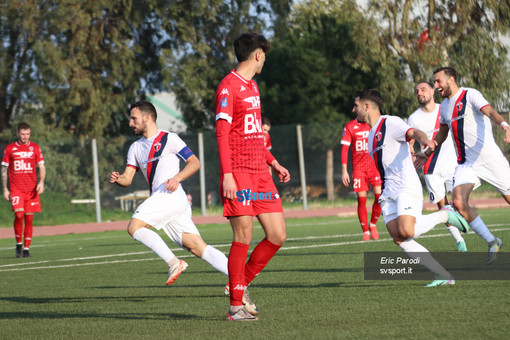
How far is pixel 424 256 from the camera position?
23.5 ft

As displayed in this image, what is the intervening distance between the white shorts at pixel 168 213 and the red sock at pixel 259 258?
1.40m

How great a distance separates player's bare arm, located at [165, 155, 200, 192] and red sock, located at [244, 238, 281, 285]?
43.2 inches

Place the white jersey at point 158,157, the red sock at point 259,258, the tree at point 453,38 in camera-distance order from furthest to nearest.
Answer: the tree at point 453,38 → the white jersey at point 158,157 → the red sock at point 259,258

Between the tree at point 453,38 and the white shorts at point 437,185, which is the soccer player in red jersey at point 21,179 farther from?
the tree at point 453,38

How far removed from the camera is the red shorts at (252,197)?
5.94 m

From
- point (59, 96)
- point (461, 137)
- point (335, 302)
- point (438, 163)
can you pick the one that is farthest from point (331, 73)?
point (335, 302)

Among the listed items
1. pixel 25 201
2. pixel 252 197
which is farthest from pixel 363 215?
pixel 252 197

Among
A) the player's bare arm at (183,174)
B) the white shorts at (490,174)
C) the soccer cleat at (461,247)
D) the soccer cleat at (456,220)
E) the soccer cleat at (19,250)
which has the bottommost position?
the soccer cleat at (19,250)

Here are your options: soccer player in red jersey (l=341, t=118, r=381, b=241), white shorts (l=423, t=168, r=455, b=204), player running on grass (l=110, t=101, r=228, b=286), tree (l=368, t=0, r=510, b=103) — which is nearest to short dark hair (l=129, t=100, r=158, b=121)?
player running on grass (l=110, t=101, r=228, b=286)

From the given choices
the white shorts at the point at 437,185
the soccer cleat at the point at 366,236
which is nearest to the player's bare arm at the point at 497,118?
the white shorts at the point at 437,185

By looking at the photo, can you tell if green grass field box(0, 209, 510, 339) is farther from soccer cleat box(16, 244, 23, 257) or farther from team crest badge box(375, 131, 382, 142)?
soccer cleat box(16, 244, 23, 257)

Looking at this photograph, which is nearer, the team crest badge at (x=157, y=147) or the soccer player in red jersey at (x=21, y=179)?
the team crest badge at (x=157, y=147)

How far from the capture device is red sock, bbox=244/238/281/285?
6426 millimetres

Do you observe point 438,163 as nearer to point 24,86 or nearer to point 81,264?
point 81,264
